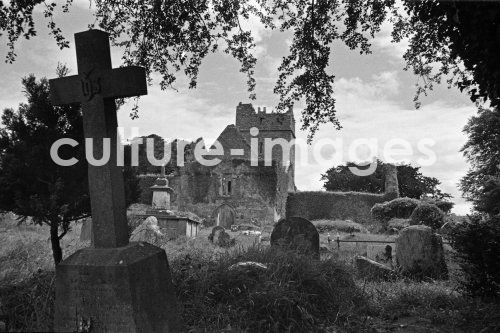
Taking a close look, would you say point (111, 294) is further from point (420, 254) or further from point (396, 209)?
point (396, 209)

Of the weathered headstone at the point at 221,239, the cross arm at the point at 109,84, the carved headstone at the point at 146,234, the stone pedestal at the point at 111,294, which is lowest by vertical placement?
the weathered headstone at the point at 221,239

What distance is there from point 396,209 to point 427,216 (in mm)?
5586

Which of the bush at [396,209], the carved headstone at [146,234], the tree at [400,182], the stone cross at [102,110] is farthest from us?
the tree at [400,182]

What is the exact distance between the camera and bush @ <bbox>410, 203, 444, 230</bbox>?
75.0 ft

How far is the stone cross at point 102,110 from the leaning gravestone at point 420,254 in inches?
299

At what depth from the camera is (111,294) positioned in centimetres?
376

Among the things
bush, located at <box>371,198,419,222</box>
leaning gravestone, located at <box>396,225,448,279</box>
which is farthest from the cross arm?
bush, located at <box>371,198,419,222</box>

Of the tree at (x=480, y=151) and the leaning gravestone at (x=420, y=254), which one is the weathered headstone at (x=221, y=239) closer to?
the leaning gravestone at (x=420, y=254)

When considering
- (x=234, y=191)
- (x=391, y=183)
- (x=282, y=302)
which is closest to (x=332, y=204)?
(x=391, y=183)

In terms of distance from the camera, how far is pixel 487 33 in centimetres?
460

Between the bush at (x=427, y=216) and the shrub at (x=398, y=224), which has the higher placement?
the bush at (x=427, y=216)

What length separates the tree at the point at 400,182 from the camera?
52.8 meters

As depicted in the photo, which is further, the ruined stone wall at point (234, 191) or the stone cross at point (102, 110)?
the ruined stone wall at point (234, 191)

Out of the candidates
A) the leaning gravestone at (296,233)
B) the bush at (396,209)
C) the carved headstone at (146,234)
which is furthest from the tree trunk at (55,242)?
the bush at (396,209)
